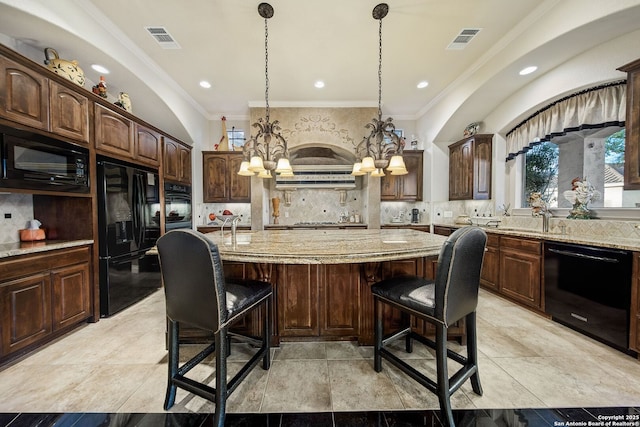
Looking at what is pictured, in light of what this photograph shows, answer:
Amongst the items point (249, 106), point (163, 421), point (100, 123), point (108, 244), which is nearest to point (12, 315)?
point (108, 244)

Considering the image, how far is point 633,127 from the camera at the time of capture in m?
2.10

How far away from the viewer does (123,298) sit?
285 cm

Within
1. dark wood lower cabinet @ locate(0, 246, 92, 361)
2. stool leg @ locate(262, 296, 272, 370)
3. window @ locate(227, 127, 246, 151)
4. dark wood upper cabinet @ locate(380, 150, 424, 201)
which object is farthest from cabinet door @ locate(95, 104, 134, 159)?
dark wood upper cabinet @ locate(380, 150, 424, 201)

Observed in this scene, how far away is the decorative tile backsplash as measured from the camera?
224 centimetres

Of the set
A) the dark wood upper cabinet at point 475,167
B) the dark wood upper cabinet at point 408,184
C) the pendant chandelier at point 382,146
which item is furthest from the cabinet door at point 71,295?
the dark wood upper cabinet at point 475,167

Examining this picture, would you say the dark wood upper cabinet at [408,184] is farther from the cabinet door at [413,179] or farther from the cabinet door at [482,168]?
the cabinet door at [482,168]

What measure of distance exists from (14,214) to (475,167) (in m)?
6.28

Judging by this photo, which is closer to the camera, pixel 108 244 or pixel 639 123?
pixel 639 123

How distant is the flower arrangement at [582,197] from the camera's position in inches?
110

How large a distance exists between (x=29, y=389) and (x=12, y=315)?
65cm

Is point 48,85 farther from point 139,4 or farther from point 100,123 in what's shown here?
point 139,4

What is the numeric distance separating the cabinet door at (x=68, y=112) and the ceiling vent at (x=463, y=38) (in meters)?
4.37

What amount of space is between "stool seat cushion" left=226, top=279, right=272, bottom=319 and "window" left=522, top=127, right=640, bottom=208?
3.96 metres

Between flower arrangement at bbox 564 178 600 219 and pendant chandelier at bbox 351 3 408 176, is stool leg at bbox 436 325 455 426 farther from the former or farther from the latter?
flower arrangement at bbox 564 178 600 219
